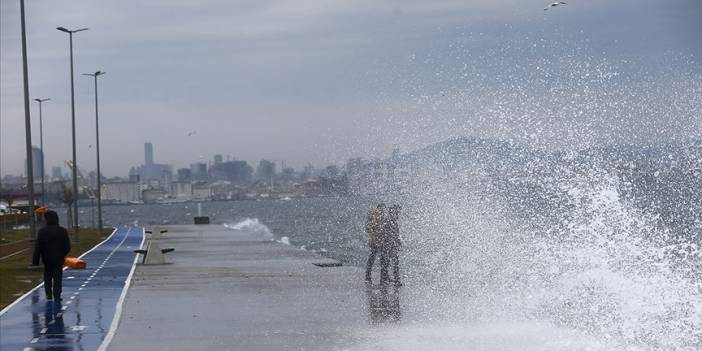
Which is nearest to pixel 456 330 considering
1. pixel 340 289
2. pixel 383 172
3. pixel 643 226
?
pixel 340 289

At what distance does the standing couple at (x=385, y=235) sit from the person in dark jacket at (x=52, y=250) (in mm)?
6580

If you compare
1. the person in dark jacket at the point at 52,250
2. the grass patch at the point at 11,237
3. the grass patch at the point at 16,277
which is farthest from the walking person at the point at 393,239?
the grass patch at the point at 11,237

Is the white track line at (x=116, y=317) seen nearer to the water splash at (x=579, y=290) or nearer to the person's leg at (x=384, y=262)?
the water splash at (x=579, y=290)

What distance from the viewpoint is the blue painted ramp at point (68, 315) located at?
1781cm

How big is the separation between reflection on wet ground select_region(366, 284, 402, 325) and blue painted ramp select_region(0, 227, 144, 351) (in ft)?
14.5

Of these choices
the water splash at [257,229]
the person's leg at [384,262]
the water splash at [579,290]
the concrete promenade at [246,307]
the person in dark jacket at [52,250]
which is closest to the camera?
the concrete promenade at [246,307]

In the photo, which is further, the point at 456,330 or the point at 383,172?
the point at 383,172

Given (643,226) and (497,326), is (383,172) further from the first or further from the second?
(497,326)

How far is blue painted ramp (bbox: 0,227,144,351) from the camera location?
17.8 metres

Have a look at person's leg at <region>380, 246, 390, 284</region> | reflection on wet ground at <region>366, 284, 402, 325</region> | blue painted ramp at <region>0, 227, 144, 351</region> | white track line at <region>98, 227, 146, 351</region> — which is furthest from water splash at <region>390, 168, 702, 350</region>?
blue painted ramp at <region>0, 227, 144, 351</region>

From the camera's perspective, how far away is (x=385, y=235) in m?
27.3

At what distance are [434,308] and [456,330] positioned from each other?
339 cm

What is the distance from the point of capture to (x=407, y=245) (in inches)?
2395

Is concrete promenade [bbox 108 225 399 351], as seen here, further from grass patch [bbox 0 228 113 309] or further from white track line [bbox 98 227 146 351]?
grass patch [bbox 0 228 113 309]
